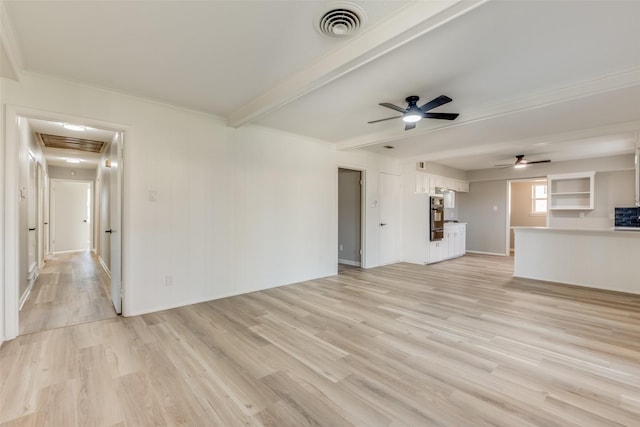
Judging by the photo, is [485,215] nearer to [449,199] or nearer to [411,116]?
[449,199]

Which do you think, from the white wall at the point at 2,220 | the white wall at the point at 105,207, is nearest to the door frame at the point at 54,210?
the white wall at the point at 105,207

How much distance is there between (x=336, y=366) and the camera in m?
2.29

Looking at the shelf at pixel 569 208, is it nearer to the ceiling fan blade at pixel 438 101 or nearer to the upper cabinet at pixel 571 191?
the upper cabinet at pixel 571 191

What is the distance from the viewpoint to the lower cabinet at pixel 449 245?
685cm

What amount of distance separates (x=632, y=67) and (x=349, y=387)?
378cm

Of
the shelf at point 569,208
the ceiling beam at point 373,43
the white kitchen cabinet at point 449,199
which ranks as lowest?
the shelf at point 569,208

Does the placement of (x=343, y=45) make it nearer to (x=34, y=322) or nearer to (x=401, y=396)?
(x=401, y=396)

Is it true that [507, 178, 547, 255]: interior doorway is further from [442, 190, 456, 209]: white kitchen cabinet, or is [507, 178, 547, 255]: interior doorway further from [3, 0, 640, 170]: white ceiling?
[3, 0, 640, 170]: white ceiling

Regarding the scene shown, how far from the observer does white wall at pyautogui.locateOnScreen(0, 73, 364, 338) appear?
3311 millimetres

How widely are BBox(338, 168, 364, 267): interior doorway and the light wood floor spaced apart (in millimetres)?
2599

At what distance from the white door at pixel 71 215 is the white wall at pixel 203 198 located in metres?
7.43

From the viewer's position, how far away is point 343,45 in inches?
90.4

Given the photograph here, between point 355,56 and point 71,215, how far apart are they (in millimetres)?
10509

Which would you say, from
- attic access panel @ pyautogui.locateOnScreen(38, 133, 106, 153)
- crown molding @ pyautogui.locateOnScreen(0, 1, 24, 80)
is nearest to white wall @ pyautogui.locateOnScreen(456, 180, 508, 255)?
attic access panel @ pyautogui.locateOnScreen(38, 133, 106, 153)
